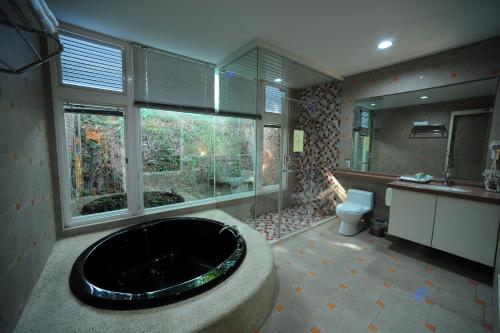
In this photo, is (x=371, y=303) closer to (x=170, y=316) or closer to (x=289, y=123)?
(x=170, y=316)

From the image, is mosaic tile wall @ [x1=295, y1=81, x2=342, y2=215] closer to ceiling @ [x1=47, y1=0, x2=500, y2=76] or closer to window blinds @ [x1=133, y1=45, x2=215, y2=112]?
ceiling @ [x1=47, y1=0, x2=500, y2=76]

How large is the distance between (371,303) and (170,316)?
5.42 ft

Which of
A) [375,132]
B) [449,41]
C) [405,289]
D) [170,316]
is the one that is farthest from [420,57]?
[170,316]

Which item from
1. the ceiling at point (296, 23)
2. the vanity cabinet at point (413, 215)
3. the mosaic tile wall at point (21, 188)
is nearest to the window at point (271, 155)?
the ceiling at point (296, 23)

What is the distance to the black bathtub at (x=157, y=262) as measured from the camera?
1.29 metres

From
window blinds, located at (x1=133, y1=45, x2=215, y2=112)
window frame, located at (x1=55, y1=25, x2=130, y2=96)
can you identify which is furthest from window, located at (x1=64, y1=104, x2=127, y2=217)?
window blinds, located at (x1=133, y1=45, x2=215, y2=112)

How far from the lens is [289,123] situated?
121 inches

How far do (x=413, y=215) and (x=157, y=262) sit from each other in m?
3.03

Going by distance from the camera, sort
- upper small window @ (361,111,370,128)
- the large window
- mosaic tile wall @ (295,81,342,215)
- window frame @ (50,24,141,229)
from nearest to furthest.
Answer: window frame @ (50,24,141,229)
the large window
upper small window @ (361,111,370,128)
mosaic tile wall @ (295,81,342,215)

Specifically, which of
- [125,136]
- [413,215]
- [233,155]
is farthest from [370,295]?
[125,136]

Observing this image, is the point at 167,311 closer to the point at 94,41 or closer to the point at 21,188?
the point at 21,188

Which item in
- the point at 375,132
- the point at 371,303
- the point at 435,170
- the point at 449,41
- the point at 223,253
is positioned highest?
the point at 449,41

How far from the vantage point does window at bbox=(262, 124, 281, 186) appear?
9.77ft

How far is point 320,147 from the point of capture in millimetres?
3807
